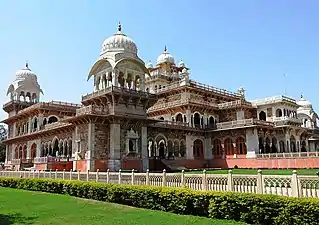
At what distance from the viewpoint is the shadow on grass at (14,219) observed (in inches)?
379

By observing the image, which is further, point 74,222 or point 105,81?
point 105,81

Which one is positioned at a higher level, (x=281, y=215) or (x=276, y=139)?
(x=276, y=139)

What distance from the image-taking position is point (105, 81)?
1115 inches

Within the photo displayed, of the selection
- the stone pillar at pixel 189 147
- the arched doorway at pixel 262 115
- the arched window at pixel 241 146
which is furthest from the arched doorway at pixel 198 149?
the arched doorway at pixel 262 115

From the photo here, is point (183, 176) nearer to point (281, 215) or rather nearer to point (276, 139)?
point (281, 215)

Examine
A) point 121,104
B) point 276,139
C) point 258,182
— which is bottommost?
point 258,182

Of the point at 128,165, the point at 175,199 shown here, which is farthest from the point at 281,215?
the point at 128,165

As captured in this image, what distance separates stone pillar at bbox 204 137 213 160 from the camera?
37112 millimetres

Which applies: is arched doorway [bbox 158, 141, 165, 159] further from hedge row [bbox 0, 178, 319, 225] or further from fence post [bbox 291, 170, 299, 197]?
fence post [bbox 291, 170, 299, 197]

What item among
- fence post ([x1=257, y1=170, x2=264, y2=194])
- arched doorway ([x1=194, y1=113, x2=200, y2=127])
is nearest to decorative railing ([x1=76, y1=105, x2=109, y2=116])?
arched doorway ([x1=194, y1=113, x2=200, y2=127])

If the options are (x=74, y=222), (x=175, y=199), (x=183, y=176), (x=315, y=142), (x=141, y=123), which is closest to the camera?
(x=74, y=222)

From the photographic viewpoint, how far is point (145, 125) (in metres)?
28.8

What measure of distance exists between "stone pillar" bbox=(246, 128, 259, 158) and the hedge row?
21.8m

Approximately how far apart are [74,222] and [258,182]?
563 centimetres
